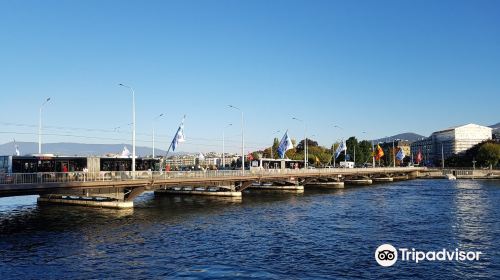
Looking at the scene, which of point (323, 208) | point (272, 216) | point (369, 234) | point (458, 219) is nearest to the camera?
point (369, 234)

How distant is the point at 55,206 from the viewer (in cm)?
6781

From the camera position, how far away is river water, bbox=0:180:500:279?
28.5m

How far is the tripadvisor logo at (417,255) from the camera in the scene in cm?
3132

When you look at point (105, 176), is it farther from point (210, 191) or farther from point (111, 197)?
point (210, 191)

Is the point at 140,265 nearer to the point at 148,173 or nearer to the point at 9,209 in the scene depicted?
the point at 148,173

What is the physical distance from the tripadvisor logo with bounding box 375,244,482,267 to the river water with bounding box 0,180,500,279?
2.19ft

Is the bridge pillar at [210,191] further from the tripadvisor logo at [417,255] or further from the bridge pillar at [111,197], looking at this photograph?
the tripadvisor logo at [417,255]

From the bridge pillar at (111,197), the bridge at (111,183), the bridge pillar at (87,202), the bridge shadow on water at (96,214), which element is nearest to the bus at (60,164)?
the bridge at (111,183)

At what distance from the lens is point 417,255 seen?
32438 mm

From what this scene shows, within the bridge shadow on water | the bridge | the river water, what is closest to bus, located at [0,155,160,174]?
the bridge

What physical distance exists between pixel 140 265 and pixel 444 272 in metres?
18.6

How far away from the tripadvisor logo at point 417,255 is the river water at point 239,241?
0.67m

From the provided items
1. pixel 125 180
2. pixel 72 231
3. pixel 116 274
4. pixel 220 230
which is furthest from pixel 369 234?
pixel 125 180

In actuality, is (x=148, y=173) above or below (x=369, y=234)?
above
